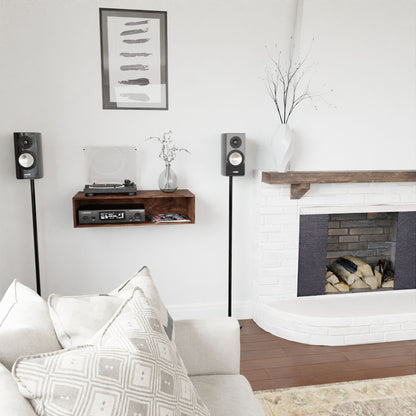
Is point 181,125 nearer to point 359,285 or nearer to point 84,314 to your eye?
point 359,285

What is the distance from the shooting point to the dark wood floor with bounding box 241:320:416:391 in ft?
8.27

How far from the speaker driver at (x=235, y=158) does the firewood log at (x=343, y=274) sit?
47.6 inches

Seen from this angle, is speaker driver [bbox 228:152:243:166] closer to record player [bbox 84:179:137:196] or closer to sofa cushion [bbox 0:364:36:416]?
record player [bbox 84:179:137:196]

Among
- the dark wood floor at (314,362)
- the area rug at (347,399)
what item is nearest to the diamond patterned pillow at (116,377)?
the area rug at (347,399)

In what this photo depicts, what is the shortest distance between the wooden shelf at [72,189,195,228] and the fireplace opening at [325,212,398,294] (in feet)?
3.67

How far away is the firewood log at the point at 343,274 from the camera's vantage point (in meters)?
3.39

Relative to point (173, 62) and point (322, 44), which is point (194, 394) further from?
point (322, 44)

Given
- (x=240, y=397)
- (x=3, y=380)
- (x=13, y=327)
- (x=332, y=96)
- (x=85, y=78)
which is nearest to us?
(x=3, y=380)

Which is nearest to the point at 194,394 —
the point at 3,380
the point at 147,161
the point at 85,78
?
the point at 3,380

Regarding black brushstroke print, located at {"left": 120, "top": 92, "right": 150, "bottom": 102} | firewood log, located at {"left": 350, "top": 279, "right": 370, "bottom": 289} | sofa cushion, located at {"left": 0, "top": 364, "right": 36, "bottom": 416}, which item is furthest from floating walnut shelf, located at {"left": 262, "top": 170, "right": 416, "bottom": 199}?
sofa cushion, located at {"left": 0, "top": 364, "right": 36, "bottom": 416}

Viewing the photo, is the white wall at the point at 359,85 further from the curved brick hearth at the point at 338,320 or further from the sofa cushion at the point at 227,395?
the sofa cushion at the point at 227,395

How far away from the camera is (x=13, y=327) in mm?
1185

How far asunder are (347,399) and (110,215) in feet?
5.67

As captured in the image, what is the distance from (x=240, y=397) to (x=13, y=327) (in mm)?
781
